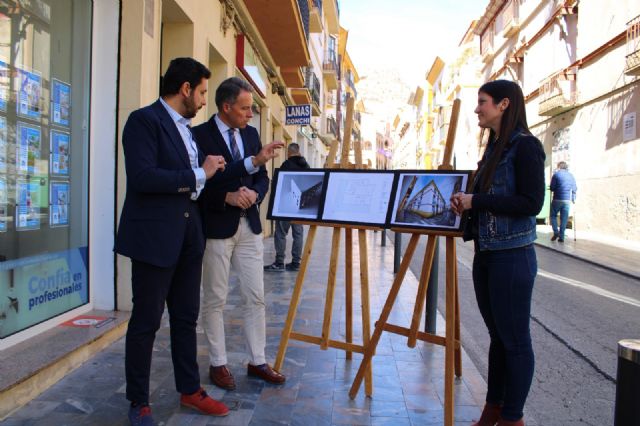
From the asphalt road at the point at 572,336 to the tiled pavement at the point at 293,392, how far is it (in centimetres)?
53

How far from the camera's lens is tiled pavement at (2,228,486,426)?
3.07 m

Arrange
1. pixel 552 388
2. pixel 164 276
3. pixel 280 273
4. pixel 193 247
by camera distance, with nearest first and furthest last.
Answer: pixel 164 276
pixel 193 247
pixel 552 388
pixel 280 273

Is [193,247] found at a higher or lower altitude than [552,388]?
higher

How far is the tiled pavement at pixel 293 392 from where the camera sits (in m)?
3.07

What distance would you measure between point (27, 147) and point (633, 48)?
1587cm

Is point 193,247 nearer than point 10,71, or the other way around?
point 193,247

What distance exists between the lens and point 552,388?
154 inches

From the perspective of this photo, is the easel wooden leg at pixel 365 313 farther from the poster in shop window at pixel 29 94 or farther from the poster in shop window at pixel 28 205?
the poster in shop window at pixel 29 94

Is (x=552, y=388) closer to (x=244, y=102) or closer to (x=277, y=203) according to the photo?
(x=277, y=203)

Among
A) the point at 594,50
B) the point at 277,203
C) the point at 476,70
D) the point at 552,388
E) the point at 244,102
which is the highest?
the point at 476,70

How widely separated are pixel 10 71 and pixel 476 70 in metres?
37.6

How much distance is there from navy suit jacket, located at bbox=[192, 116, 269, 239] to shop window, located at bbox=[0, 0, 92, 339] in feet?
4.61

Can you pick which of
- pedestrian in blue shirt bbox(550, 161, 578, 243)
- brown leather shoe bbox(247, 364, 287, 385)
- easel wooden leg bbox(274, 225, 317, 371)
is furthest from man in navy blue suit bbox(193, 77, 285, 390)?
pedestrian in blue shirt bbox(550, 161, 578, 243)

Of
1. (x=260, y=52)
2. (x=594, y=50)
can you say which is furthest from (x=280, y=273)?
(x=594, y=50)
